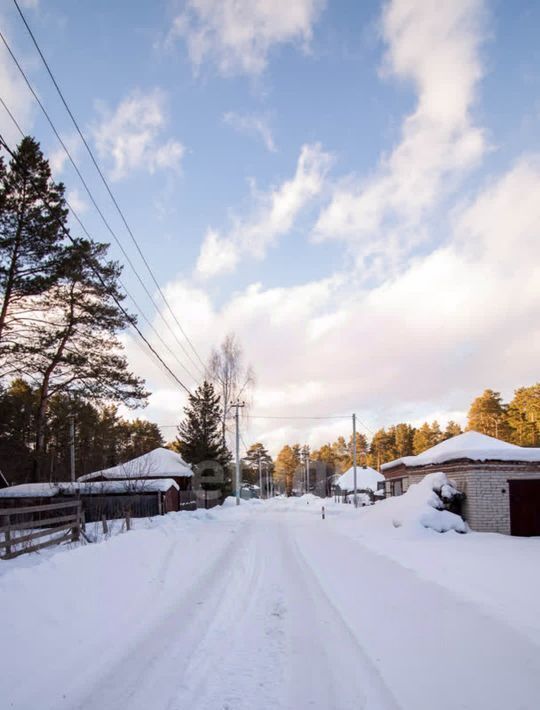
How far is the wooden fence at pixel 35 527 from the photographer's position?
33.9 feet

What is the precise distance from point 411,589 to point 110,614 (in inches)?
194

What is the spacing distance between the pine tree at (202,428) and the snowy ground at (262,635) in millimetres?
29754

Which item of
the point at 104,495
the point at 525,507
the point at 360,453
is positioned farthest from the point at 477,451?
the point at 360,453

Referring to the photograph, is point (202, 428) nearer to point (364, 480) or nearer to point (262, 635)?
point (364, 480)

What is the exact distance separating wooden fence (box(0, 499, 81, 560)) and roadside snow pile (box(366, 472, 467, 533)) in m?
11.1

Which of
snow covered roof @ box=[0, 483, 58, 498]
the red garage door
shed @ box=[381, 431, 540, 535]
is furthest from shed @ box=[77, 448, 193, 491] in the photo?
the red garage door

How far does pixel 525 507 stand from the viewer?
18.5m

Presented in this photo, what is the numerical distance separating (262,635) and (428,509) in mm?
13591

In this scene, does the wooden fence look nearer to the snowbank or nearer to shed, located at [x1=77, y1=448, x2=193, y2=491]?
the snowbank

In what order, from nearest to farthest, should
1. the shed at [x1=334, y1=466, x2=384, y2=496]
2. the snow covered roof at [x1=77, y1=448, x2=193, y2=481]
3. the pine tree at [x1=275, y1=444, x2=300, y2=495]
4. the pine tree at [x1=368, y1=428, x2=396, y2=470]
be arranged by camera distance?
the snow covered roof at [x1=77, y1=448, x2=193, y2=481], the shed at [x1=334, y1=466, x2=384, y2=496], the pine tree at [x1=368, y1=428, x2=396, y2=470], the pine tree at [x1=275, y1=444, x2=300, y2=495]

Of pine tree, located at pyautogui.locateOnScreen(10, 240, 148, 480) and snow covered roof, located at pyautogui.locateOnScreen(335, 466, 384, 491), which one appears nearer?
pine tree, located at pyautogui.locateOnScreen(10, 240, 148, 480)

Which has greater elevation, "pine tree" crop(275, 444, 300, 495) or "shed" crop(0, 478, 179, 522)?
"shed" crop(0, 478, 179, 522)

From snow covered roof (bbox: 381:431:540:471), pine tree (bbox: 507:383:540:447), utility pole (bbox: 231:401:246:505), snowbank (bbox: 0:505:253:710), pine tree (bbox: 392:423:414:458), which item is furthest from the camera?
pine tree (bbox: 392:423:414:458)

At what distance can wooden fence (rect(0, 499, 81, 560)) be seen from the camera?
1034cm
